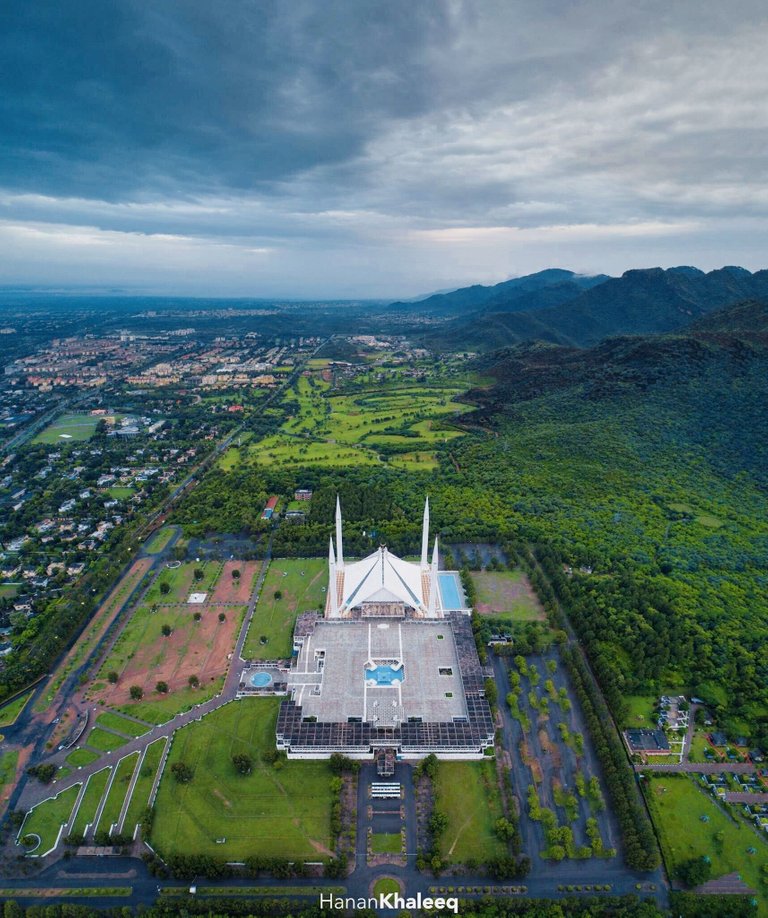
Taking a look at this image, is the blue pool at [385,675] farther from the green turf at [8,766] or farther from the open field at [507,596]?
the green turf at [8,766]

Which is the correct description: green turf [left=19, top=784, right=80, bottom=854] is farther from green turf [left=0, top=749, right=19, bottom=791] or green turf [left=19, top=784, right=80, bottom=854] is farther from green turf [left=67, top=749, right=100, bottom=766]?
green turf [left=0, top=749, right=19, bottom=791]

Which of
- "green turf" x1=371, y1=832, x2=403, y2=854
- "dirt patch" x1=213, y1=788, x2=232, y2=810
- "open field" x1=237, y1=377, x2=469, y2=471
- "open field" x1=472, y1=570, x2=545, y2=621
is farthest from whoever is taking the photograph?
"open field" x1=237, y1=377, x2=469, y2=471

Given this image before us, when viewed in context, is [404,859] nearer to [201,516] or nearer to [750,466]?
[201,516]

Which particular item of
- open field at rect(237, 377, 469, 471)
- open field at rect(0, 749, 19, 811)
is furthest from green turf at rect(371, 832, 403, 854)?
open field at rect(237, 377, 469, 471)

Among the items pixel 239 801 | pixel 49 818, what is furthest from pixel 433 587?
pixel 49 818

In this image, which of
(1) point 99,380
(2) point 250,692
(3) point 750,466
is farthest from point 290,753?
(1) point 99,380

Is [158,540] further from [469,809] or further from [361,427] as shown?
[361,427]
